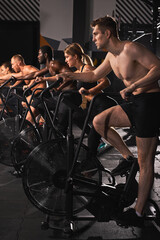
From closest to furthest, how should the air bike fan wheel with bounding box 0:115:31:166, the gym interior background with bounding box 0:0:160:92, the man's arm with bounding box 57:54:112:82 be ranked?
1. the man's arm with bounding box 57:54:112:82
2. the air bike fan wheel with bounding box 0:115:31:166
3. the gym interior background with bounding box 0:0:160:92

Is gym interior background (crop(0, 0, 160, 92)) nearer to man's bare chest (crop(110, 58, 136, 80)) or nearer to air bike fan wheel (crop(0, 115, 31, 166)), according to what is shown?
air bike fan wheel (crop(0, 115, 31, 166))

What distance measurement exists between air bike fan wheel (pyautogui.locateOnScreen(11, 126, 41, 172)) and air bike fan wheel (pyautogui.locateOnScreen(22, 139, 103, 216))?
1.19 m

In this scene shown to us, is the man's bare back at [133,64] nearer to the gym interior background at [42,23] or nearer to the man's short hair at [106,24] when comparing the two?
the man's short hair at [106,24]

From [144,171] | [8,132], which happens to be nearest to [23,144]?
[8,132]

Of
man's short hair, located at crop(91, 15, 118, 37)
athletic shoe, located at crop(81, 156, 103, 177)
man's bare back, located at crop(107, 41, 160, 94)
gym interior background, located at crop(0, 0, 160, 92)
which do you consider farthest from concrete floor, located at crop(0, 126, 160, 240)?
gym interior background, located at crop(0, 0, 160, 92)

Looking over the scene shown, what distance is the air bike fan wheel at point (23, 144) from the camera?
3.73 m

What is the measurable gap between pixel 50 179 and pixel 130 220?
0.65 meters

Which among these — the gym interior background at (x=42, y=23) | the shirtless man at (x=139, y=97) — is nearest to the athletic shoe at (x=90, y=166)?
the shirtless man at (x=139, y=97)

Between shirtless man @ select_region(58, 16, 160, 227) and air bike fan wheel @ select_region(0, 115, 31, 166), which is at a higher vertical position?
shirtless man @ select_region(58, 16, 160, 227)

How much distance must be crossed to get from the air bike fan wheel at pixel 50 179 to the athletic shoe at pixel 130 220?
0.28 m

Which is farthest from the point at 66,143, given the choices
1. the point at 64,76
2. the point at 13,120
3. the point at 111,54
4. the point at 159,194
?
the point at 13,120

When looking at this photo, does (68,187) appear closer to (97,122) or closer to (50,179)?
(50,179)

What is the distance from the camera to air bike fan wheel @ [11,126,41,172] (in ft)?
12.2

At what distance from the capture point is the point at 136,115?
2498 millimetres
